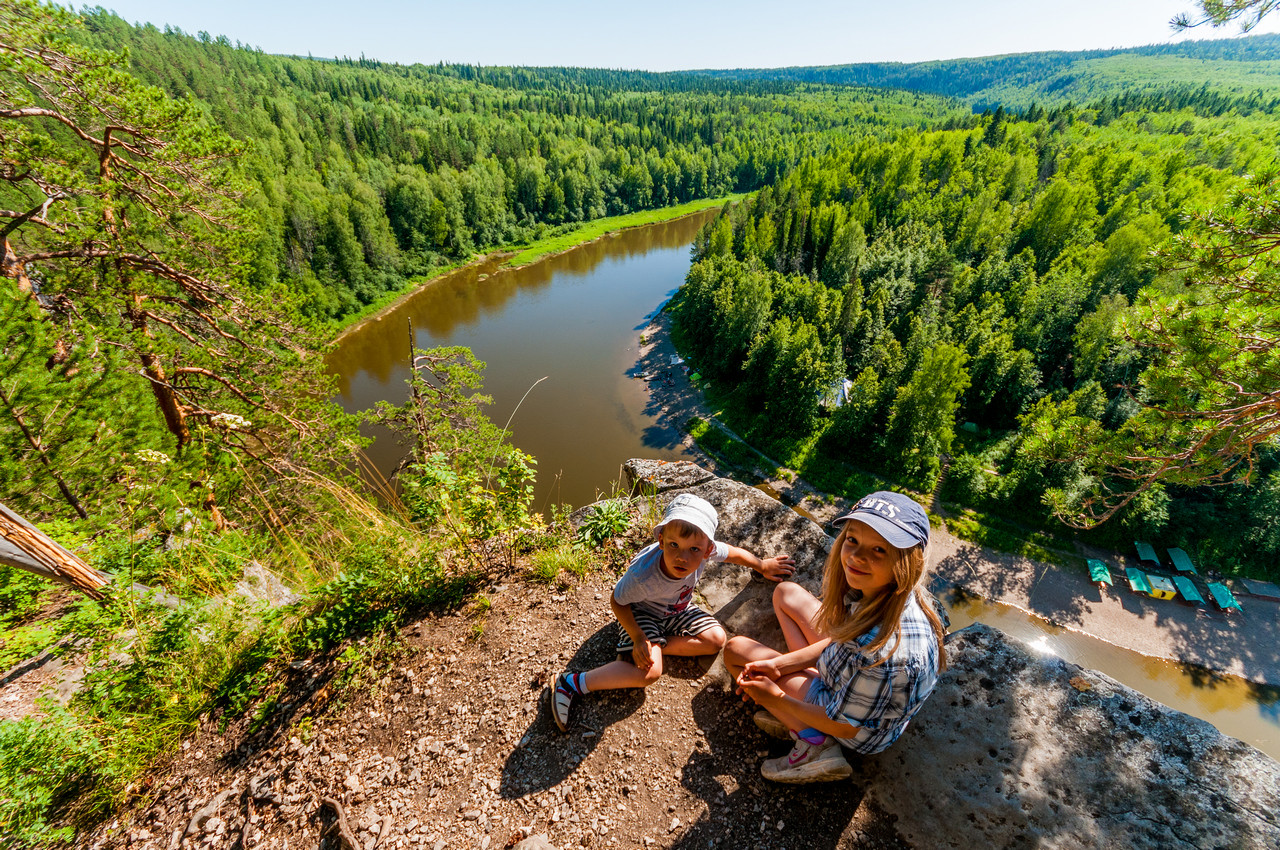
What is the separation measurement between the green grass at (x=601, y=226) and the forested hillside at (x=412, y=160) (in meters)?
1.91

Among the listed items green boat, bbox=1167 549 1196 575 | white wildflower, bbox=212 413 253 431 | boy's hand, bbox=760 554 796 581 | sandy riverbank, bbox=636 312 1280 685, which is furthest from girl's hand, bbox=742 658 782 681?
green boat, bbox=1167 549 1196 575

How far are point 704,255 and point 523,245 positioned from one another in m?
26.1

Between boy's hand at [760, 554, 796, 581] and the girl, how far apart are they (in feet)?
3.25

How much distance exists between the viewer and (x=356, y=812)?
9.73 ft

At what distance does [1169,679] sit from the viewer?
54.3 ft

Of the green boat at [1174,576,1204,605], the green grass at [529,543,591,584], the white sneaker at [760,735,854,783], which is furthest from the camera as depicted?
the green boat at [1174,576,1204,605]

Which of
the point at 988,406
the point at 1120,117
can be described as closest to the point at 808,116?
the point at 1120,117

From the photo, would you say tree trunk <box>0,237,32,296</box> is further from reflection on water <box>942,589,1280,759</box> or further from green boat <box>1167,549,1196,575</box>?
green boat <box>1167,549,1196,575</box>

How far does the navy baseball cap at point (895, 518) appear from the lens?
249cm

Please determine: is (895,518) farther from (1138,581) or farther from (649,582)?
(1138,581)

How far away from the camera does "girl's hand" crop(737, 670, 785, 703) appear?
3.16 meters

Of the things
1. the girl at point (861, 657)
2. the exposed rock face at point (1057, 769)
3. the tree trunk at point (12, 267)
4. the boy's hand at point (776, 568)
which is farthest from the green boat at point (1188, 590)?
the tree trunk at point (12, 267)

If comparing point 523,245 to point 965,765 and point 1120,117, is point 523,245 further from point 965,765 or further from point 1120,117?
point 1120,117

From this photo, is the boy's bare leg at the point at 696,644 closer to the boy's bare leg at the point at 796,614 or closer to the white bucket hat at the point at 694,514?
the boy's bare leg at the point at 796,614
